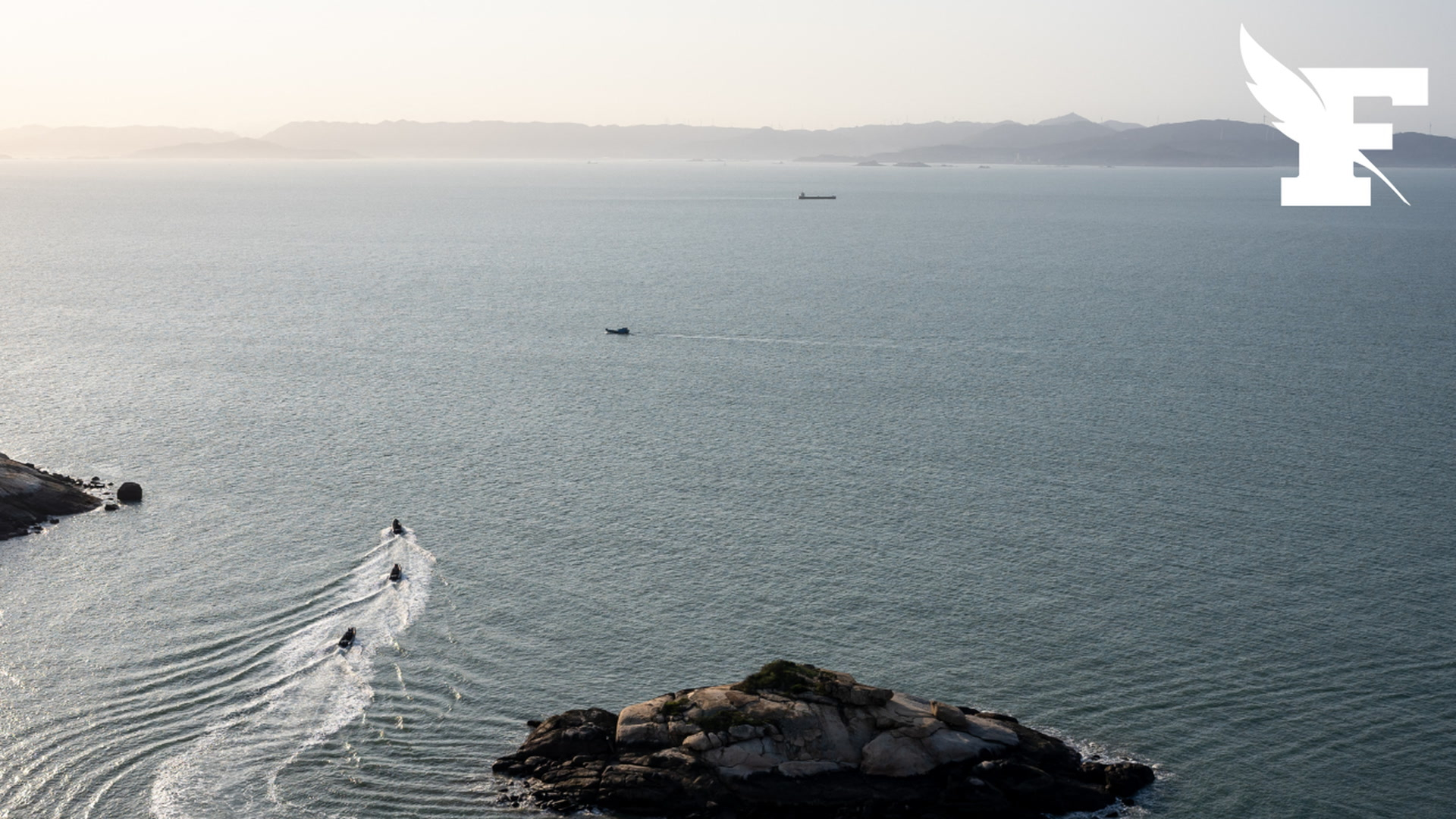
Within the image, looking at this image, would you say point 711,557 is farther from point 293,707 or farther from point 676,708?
point 293,707

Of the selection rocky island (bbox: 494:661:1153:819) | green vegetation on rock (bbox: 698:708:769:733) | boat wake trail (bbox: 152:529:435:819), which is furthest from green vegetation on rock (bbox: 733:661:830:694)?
boat wake trail (bbox: 152:529:435:819)

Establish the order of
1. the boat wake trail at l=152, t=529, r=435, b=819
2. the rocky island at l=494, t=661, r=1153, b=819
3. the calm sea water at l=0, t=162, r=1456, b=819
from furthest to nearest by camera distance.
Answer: the calm sea water at l=0, t=162, r=1456, b=819 < the boat wake trail at l=152, t=529, r=435, b=819 < the rocky island at l=494, t=661, r=1153, b=819

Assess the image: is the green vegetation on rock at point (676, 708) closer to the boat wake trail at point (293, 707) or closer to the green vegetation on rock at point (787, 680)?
the green vegetation on rock at point (787, 680)

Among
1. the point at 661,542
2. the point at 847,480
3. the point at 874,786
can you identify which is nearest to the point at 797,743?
the point at 874,786

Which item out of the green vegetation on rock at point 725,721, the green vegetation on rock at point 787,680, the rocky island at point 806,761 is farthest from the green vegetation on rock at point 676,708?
the green vegetation on rock at point 787,680

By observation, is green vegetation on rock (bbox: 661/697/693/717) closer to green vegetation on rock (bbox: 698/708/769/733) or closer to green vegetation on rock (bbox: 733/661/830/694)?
green vegetation on rock (bbox: 698/708/769/733)

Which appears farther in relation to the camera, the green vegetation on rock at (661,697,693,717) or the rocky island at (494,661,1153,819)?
the green vegetation on rock at (661,697,693,717)
